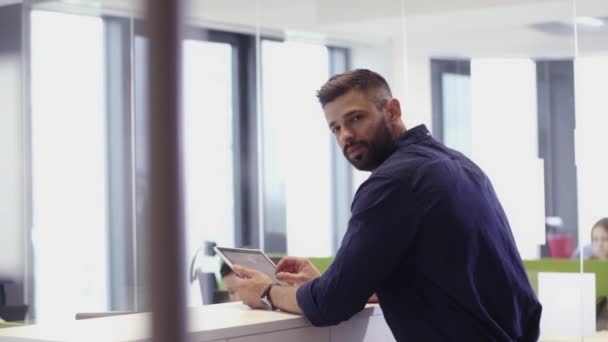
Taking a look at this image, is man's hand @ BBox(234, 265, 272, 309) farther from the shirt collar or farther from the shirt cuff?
the shirt collar

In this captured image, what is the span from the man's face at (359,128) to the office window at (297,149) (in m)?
4.90

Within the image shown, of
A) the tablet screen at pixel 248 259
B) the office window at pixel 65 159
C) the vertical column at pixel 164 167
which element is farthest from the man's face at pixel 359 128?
the office window at pixel 65 159

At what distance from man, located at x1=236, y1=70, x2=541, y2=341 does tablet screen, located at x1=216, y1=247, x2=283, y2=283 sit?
150 mm

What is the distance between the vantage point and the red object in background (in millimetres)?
6188

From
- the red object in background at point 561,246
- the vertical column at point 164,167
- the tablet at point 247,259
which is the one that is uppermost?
the vertical column at point 164,167

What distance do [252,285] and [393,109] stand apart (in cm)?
59

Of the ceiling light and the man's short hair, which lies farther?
the ceiling light

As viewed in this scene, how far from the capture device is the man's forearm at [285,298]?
95.7 inches

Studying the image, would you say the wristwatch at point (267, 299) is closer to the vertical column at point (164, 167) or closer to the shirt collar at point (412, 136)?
the shirt collar at point (412, 136)

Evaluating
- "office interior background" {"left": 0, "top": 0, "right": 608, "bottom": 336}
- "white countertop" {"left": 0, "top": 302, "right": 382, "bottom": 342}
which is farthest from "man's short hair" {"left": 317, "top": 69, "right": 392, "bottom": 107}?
"office interior background" {"left": 0, "top": 0, "right": 608, "bottom": 336}

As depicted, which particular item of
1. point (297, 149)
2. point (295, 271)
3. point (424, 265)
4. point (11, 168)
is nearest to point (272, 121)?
point (297, 149)

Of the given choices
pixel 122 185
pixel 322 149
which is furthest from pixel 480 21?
pixel 122 185

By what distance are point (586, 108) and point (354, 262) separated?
160 inches

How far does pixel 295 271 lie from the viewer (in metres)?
2.78
